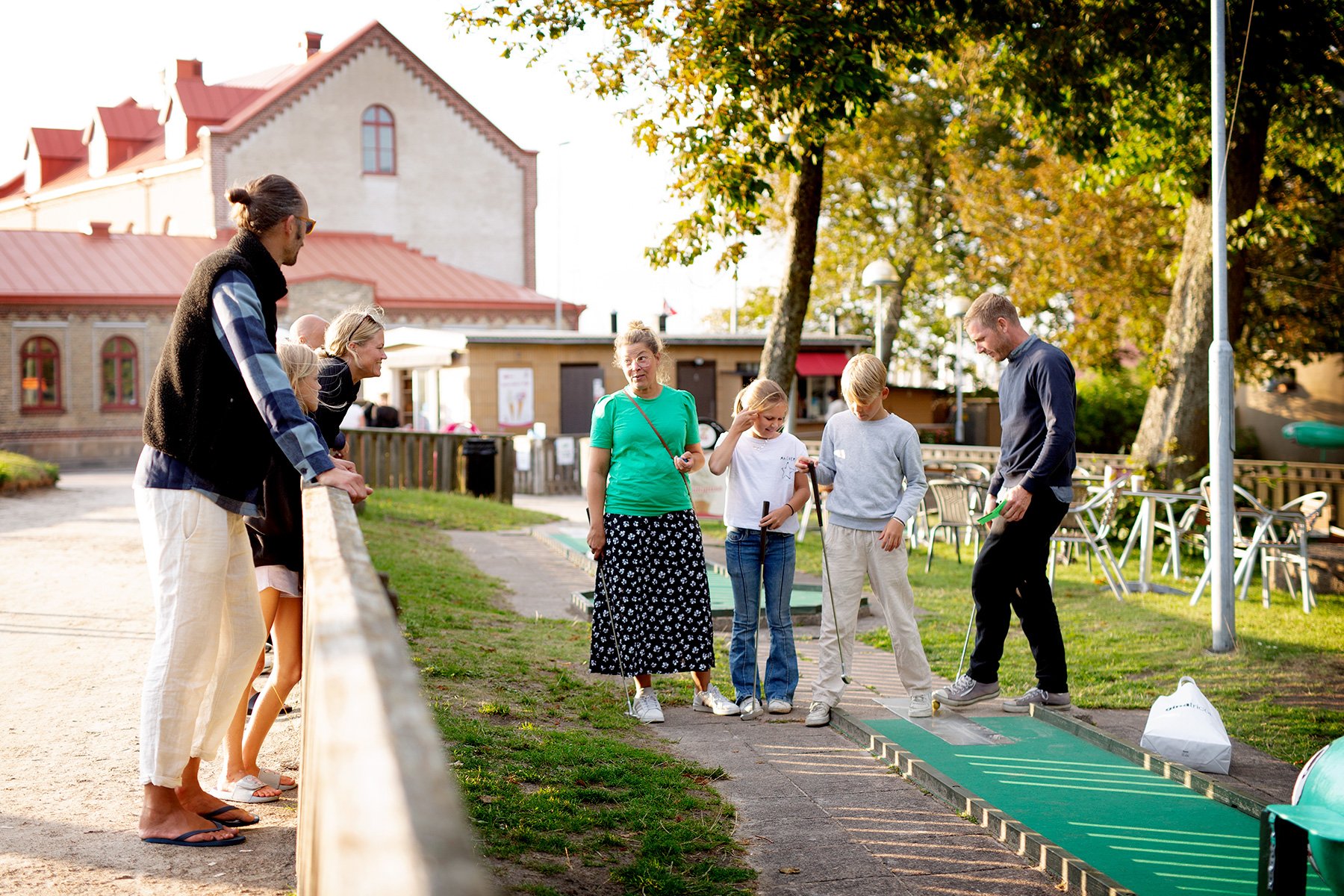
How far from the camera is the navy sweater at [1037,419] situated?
6.59m

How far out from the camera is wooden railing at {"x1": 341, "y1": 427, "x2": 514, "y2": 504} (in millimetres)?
22969

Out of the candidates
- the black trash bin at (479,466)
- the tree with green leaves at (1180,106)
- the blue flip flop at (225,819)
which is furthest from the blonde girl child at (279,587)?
the black trash bin at (479,466)

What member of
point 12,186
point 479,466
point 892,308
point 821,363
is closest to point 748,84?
point 479,466

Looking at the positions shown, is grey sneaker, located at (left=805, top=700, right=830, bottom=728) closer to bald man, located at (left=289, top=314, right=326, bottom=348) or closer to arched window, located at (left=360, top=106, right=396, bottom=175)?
bald man, located at (left=289, top=314, right=326, bottom=348)

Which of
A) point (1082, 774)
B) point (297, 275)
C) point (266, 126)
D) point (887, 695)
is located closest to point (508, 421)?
point (297, 275)

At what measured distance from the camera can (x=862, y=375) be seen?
6.56m

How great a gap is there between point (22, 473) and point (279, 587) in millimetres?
17843

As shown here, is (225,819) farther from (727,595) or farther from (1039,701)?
(727,595)

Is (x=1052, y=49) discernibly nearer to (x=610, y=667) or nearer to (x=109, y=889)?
(x=610, y=667)

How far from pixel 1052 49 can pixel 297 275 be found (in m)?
28.0

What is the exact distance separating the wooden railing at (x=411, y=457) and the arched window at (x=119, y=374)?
667 inches

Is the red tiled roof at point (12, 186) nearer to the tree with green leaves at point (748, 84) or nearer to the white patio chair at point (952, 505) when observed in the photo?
the tree with green leaves at point (748, 84)

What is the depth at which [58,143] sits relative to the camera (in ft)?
190

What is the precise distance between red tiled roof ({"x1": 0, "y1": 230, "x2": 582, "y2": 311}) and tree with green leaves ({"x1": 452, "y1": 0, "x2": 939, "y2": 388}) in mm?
24011
